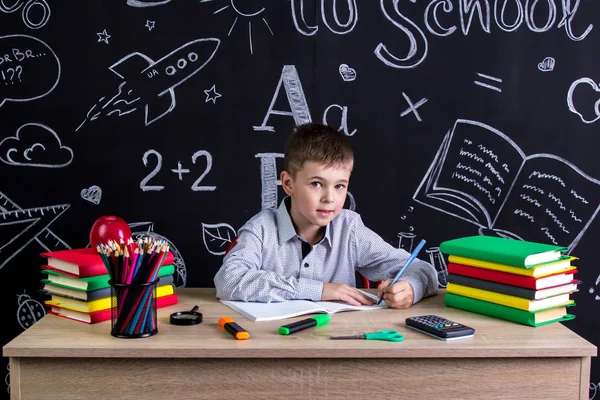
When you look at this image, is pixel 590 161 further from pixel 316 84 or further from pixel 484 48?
pixel 316 84

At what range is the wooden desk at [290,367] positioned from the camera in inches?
54.3

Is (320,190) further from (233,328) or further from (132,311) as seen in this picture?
(132,311)

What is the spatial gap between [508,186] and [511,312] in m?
1.09

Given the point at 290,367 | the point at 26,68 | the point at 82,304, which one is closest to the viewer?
the point at 290,367

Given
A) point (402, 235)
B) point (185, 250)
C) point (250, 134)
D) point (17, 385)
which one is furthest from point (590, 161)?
point (17, 385)

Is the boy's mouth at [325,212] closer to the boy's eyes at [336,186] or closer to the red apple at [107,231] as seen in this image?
the boy's eyes at [336,186]

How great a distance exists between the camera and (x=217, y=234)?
259 centimetres

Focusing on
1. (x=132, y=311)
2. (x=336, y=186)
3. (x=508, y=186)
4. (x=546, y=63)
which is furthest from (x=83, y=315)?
(x=546, y=63)

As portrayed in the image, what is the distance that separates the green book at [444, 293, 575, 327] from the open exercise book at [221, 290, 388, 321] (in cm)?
23

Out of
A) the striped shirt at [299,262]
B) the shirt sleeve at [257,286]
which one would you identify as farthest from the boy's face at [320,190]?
the shirt sleeve at [257,286]

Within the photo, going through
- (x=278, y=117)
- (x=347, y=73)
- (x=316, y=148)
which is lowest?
(x=316, y=148)

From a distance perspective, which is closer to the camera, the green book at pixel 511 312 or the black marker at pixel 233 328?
the black marker at pixel 233 328

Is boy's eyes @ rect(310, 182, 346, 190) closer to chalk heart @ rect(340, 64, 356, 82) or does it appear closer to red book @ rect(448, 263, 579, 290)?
red book @ rect(448, 263, 579, 290)

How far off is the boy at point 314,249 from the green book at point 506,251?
0.18m
